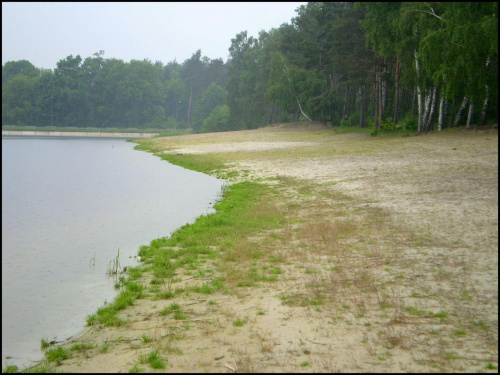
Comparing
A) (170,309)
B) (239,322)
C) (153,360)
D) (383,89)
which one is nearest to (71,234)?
(170,309)

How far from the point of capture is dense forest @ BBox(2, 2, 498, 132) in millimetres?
24109

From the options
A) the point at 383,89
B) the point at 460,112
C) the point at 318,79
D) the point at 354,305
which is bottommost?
the point at 354,305

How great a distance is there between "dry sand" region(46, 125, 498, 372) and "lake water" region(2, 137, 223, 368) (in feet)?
2.93

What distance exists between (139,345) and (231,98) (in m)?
93.0

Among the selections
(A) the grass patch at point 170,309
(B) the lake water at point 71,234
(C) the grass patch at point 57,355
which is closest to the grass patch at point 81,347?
(C) the grass patch at point 57,355

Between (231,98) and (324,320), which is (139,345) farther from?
(231,98)

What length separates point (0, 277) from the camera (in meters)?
9.40

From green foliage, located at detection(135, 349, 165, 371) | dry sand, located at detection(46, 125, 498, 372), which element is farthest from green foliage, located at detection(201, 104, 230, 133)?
green foliage, located at detection(135, 349, 165, 371)

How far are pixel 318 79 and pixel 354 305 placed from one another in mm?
55436

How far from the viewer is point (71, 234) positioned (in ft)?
44.8

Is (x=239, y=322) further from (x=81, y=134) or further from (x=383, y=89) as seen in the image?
(x=81, y=134)

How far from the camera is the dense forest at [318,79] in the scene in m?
24.1

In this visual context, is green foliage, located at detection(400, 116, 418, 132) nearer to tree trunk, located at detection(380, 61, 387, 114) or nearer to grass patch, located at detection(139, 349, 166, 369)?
tree trunk, located at detection(380, 61, 387, 114)

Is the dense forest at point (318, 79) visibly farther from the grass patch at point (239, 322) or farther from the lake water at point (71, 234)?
the grass patch at point (239, 322)
